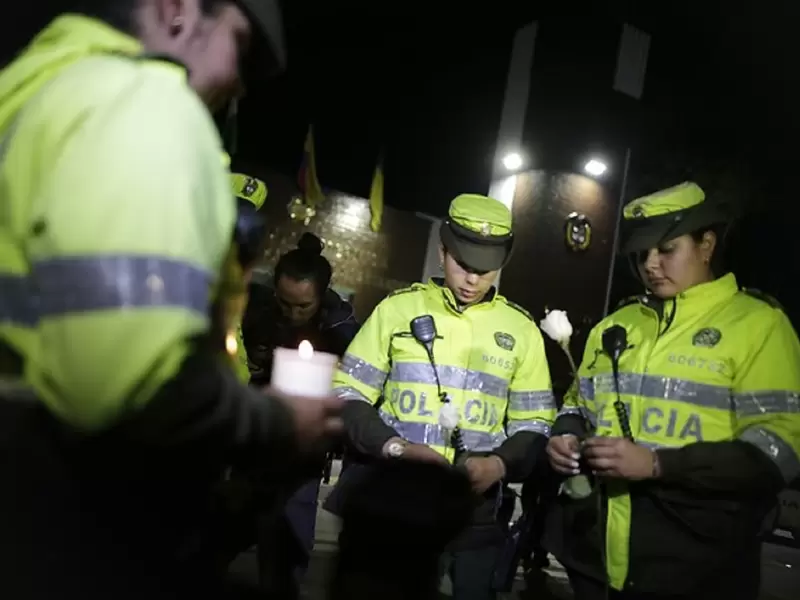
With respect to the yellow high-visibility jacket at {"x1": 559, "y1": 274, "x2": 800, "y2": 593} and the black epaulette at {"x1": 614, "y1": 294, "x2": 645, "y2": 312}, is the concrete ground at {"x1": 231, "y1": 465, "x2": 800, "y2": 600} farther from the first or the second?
the black epaulette at {"x1": 614, "y1": 294, "x2": 645, "y2": 312}

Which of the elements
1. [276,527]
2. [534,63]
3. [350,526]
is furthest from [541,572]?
[534,63]

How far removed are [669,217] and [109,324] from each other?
7.16 ft

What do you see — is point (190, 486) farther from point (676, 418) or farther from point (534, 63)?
point (534, 63)

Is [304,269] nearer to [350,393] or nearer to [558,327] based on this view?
[350,393]

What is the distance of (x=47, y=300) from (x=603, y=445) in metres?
1.87

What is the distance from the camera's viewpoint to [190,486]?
1.28m

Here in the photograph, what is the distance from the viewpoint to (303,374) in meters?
1.49

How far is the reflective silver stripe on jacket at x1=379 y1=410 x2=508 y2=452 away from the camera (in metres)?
2.79

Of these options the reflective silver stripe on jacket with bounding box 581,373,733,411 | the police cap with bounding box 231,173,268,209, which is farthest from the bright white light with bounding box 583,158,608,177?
the reflective silver stripe on jacket with bounding box 581,373,733,411

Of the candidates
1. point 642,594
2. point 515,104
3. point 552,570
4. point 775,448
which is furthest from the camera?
point 515,104

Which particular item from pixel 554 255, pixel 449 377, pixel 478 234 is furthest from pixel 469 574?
pixel 554 255

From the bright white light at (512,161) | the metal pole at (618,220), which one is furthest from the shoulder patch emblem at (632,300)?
the metal pole at (618,220)

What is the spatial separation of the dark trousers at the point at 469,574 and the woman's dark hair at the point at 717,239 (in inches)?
55.4

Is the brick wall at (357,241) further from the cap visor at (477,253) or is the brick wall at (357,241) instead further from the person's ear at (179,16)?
the person's ear at (179,16)
